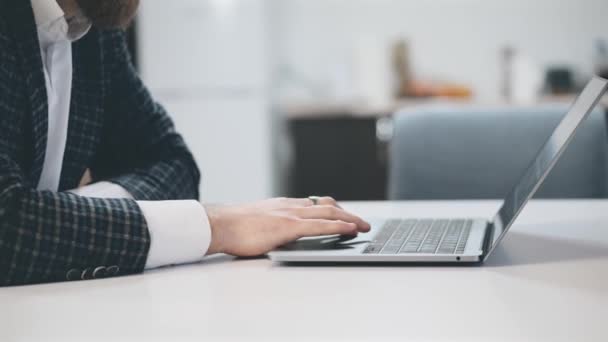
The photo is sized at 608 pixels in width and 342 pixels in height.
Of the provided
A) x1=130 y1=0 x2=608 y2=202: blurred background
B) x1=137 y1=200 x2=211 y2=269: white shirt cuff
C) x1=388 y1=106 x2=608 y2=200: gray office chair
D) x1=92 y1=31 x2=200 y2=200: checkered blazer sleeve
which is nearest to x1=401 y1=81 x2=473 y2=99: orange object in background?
x1=130 y1=0 x2=608 y2=202: blurred background

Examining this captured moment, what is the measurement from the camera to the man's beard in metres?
1.13

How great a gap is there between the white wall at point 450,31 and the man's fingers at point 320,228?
3.64 m

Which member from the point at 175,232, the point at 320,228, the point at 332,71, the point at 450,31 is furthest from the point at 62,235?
the point at 450,31

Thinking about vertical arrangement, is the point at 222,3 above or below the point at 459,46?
above

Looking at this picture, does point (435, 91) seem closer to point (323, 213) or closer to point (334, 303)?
point (323, 213)

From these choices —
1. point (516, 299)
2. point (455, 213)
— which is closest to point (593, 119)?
point (455, 213)

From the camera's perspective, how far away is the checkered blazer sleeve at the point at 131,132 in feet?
4.51

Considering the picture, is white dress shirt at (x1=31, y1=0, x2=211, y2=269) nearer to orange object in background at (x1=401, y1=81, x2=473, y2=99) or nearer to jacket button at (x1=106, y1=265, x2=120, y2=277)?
jacket button at (x1=106, y1=265, x2=120, y2=277)

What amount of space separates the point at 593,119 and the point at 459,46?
2.90 m

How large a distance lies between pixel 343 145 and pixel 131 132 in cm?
281

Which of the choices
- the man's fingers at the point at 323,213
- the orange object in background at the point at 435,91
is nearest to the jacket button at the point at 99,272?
the man's fingers at the point at 323,213

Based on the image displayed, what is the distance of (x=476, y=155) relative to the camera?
175 cm

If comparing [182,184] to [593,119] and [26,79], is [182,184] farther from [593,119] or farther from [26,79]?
[593,119]

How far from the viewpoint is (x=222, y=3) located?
4.13 metres
